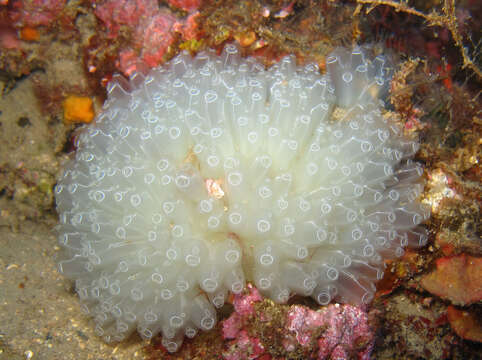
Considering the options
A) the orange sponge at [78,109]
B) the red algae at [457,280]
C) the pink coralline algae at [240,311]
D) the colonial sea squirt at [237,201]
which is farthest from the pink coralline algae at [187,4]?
the red algae at [457,280]

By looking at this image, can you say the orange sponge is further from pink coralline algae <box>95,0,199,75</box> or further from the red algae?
the red algae

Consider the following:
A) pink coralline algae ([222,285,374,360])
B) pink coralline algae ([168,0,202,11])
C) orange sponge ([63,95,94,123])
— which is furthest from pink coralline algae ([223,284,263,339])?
orange sponge ([63,95,94,123])

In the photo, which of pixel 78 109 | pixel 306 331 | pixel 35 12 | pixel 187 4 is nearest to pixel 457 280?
pixel 306 331

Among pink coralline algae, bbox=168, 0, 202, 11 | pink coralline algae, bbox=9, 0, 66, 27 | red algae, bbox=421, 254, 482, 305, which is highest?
pink coralline algae, bbox=168, 0, 202, 11

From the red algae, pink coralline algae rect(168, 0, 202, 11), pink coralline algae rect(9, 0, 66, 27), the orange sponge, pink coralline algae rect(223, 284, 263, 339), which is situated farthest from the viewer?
the orange sponge

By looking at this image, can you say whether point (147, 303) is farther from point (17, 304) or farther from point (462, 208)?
point (462, 208)

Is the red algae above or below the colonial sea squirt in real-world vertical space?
below

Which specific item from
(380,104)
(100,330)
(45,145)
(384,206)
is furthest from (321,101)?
Answer: (45,145)

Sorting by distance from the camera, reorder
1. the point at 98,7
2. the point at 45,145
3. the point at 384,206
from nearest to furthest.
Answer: the point at 384,206, the point at 98,7, the point at 45,145
